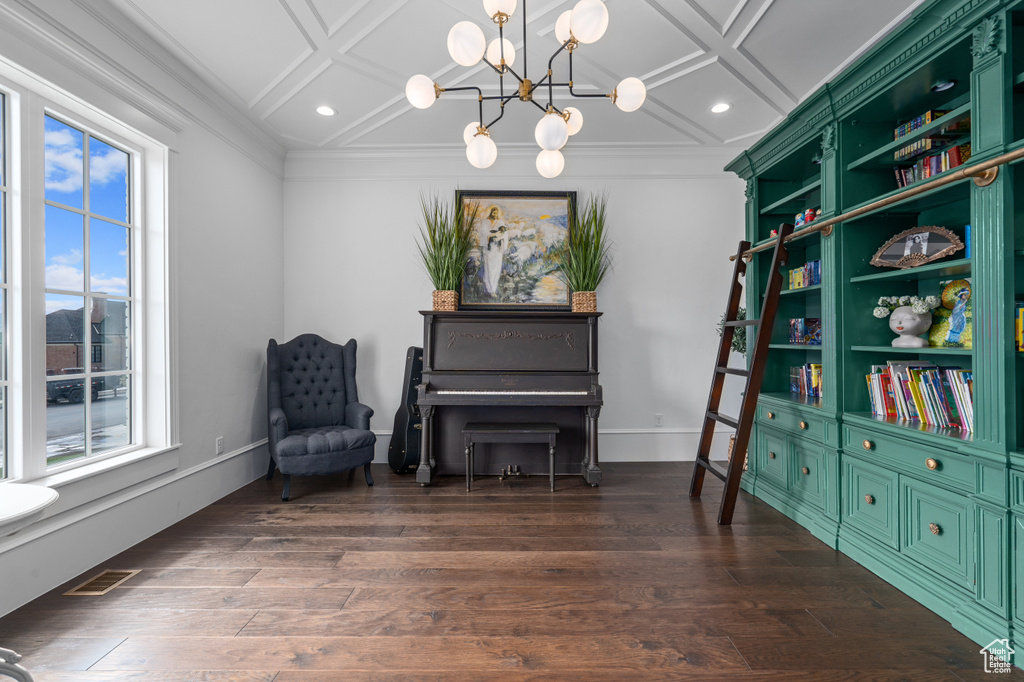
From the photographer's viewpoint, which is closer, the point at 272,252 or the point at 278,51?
the point at 278,51

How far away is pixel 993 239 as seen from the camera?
5.99 ft

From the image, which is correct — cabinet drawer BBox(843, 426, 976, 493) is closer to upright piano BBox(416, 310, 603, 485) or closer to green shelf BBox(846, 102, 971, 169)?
green shelf BBox(846, 102, 971, 169)

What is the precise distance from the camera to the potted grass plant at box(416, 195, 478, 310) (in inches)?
159

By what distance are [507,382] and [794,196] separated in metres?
2.31

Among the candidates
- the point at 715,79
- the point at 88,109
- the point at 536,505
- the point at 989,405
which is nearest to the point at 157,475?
the point at 88,109

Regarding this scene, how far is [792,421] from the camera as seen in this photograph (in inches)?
121

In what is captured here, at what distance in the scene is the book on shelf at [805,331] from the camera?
3.21m

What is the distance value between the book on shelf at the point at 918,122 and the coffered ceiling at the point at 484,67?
59 centimetres

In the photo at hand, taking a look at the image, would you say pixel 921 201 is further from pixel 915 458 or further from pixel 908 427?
pixel 915 458

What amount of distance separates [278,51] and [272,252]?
68.9 inches

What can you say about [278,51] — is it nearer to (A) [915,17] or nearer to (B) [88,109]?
(B) [88,109]

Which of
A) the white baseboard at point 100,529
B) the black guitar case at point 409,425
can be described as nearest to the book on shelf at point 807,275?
the black guitar case at point 409,425

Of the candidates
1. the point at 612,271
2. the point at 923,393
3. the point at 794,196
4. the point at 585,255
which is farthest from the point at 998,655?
the point at 612,271

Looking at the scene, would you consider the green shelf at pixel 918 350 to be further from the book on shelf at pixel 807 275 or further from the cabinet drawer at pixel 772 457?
the cabinet drawer at pixel 772 457
